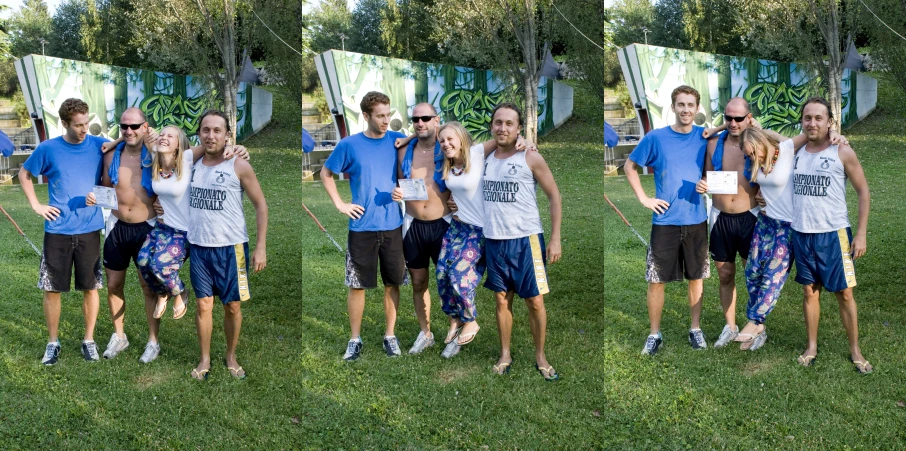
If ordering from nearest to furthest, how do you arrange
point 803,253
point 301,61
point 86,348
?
point 803,253, point 301,61, point 86,348

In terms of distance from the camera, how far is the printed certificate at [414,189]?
5.11m

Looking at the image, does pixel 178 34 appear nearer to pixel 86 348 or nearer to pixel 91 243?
pixel 91 243

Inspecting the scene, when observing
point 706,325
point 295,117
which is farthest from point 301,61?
point 706,325

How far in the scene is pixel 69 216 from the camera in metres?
5.60

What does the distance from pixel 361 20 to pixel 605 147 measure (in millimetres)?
1657

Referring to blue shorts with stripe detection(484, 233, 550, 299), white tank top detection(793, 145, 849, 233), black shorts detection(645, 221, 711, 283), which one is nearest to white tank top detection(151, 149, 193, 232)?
blue shorts with stripe detection(484, 233, 550, 299)

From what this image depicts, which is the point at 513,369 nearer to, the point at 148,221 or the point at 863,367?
the point at 863,367

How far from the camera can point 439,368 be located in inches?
211

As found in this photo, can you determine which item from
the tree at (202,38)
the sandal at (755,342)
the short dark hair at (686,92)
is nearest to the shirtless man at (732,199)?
the short dark hair at (686,92)

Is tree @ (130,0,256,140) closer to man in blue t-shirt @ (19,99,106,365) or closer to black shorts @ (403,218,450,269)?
man in blue t-shirt @ (19,99,106,365)

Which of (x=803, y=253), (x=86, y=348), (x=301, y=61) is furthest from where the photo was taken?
(x=86, y=348)

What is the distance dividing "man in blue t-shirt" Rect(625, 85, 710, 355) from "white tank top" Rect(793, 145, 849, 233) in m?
0.53

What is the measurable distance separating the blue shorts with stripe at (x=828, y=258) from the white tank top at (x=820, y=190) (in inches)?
1.9

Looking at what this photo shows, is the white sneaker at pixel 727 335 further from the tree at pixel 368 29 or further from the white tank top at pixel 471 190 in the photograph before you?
the tree at pixel 368 29
